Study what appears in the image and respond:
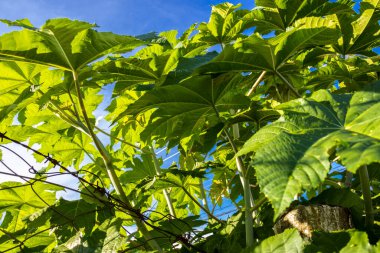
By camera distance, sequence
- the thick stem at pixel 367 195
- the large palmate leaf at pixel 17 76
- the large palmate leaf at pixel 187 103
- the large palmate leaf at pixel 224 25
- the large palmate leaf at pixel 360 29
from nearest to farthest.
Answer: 1. the thick stem at pixel 367 195
2. the large palmate leaf at pixel 187 103
3. the large palmate leaf at pixel 17 76
4. the large palmate leaf at pixel 360 29
5. the large palmate leaf at pixel 224 25

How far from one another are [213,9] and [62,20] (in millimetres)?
865

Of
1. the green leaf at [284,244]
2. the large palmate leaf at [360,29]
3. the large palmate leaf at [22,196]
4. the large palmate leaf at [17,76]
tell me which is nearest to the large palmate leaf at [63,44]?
the large palmate leaf at [17,76]

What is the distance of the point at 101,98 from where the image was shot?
84.1 inches

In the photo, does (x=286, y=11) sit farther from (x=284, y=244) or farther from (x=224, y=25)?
(x=284, y=244)

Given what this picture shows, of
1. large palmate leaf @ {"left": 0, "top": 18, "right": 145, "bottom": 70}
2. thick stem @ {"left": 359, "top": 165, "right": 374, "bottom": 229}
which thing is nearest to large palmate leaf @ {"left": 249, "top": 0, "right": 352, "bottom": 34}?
large palmate leaf @ {"left": 0, "top": 18, "right": 145, "bottom": 70}

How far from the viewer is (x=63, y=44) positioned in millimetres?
1305

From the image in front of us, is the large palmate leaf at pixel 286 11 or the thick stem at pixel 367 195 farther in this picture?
the large palmate leaf at pixel 286 11

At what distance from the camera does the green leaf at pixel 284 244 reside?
0.96 meters

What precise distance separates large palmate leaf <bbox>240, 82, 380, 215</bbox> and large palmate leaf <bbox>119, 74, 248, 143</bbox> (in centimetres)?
43

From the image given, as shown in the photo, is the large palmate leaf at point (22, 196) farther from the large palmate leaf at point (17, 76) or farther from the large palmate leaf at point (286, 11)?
the large palmate leaf at point (286, 11)

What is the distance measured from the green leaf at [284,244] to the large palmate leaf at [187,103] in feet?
1.83

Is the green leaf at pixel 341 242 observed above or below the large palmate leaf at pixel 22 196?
below

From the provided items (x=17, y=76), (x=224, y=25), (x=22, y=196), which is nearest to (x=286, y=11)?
(x=224, y=25)

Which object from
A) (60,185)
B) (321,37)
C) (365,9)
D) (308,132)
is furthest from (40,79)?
(365,9)
